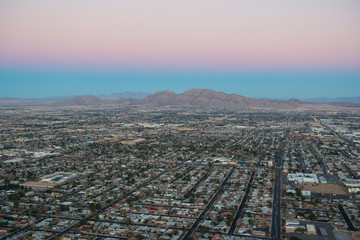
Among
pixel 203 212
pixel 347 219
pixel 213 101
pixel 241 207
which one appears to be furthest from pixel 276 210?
pixel 213 101

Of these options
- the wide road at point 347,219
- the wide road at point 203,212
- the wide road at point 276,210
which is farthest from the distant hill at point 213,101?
the wide road at point 347,219

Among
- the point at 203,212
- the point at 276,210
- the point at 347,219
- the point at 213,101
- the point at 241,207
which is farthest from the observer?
the point at 213,101

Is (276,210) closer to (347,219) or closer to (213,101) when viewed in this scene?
(347,219)

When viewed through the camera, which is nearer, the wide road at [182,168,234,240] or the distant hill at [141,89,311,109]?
the wide road at [182,168,234,240]

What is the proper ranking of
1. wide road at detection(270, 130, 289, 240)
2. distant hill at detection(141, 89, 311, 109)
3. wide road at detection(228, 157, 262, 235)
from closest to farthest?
wide road at detection(270, 130, 289, 240), wide road at detection(228, 157, 262, 235), distant hill at detection(141, 89, 311, 109)

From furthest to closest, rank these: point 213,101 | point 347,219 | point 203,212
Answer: point 213,101 < point 203,212 < point 347,219

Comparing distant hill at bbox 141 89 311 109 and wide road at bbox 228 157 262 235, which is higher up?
distant hill at bbox 141 89 311 109

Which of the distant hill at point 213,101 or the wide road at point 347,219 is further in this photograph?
the distant hill at point 213,101

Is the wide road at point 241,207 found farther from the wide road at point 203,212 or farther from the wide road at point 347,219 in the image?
the wide road at point 347,219

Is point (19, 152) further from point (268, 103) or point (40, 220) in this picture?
point (268, 103)

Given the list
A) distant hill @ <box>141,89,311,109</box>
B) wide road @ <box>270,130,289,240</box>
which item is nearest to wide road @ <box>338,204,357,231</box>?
wide road @ <box>270,130,289,240</box>

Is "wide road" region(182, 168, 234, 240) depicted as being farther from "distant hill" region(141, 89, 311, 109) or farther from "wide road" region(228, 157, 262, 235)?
"distant hill" region(141, 89, 311, 109)

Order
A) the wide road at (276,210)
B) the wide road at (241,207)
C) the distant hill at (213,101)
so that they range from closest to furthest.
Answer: the wide road at (276,210), the wide road at (241,207), the distant hill at (213,101)
